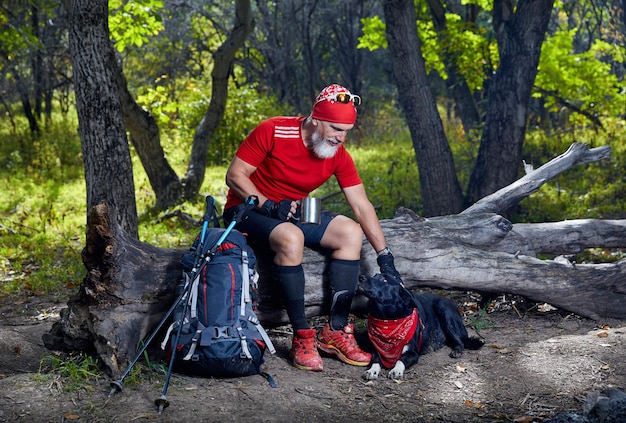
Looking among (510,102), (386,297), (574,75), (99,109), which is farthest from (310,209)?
(574,75)

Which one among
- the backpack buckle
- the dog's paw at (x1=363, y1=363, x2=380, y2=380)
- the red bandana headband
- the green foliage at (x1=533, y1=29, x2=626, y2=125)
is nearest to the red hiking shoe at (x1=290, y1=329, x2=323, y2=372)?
the dog's paw at (x1=363, y1=363, x2=380, y2=380)

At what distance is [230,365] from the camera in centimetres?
470

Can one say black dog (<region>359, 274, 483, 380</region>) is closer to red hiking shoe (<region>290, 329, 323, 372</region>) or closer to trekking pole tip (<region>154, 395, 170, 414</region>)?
red hiking shoe (<region>290, 329, 323, 372</region>)

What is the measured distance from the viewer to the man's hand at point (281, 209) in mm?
5255

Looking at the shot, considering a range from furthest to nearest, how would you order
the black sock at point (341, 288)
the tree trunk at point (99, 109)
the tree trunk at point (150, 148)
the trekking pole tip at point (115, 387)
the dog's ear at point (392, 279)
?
1. the tree trunk at point (150, 148)
2. the tree trunk at point (99, 109)
3. the black sock at point (341, 288)
4. the dog's ear at point (392, 279)
5. the trekking pole tip at point (115, 387)

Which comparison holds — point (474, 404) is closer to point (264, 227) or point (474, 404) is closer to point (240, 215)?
point (264, 227)

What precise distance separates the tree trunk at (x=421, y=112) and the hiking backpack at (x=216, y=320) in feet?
17.3

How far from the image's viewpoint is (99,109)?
7141mm

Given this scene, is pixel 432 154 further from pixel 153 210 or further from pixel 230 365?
pixel 230 365

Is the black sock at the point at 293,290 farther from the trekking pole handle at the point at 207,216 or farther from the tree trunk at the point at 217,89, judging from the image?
the tree trunk at the point at 217,89

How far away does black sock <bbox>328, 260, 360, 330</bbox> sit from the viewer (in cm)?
537

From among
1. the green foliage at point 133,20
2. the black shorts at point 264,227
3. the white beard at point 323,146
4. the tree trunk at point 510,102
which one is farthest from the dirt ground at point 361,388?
the green foliage at point 133,20

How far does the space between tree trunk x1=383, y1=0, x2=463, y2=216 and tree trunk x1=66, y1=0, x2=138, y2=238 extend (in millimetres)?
3896

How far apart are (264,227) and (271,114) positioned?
11.3m
